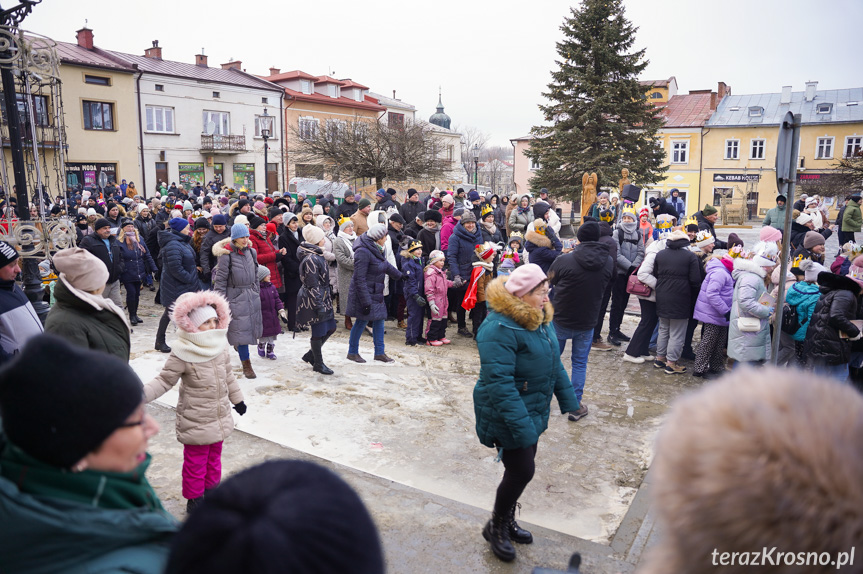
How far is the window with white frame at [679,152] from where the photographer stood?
4744 centimetres

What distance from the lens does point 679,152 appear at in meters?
47.8

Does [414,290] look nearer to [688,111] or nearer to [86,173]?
[86,173]

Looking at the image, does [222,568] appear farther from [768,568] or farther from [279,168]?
[279,168]

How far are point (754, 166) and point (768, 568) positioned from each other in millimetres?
51722

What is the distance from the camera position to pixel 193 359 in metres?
4.20

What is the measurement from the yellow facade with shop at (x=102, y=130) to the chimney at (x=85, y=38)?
386 cm

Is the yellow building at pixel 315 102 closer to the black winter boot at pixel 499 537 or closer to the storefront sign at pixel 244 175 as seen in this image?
the storefront sign at pixel 244 175

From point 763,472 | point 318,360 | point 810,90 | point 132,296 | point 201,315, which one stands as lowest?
point 318,360

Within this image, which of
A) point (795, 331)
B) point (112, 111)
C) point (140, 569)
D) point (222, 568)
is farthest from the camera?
point (112, 111)

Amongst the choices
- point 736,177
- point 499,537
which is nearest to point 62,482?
point 499,537

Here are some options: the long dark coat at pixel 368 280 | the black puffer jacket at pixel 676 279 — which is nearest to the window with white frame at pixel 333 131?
the long dark coat at pixel 368 280

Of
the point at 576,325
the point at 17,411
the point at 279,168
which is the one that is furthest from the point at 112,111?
the point at 17,411

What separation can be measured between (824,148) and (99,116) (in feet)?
164

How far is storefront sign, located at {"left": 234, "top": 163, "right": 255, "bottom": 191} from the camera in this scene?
1577 inches
